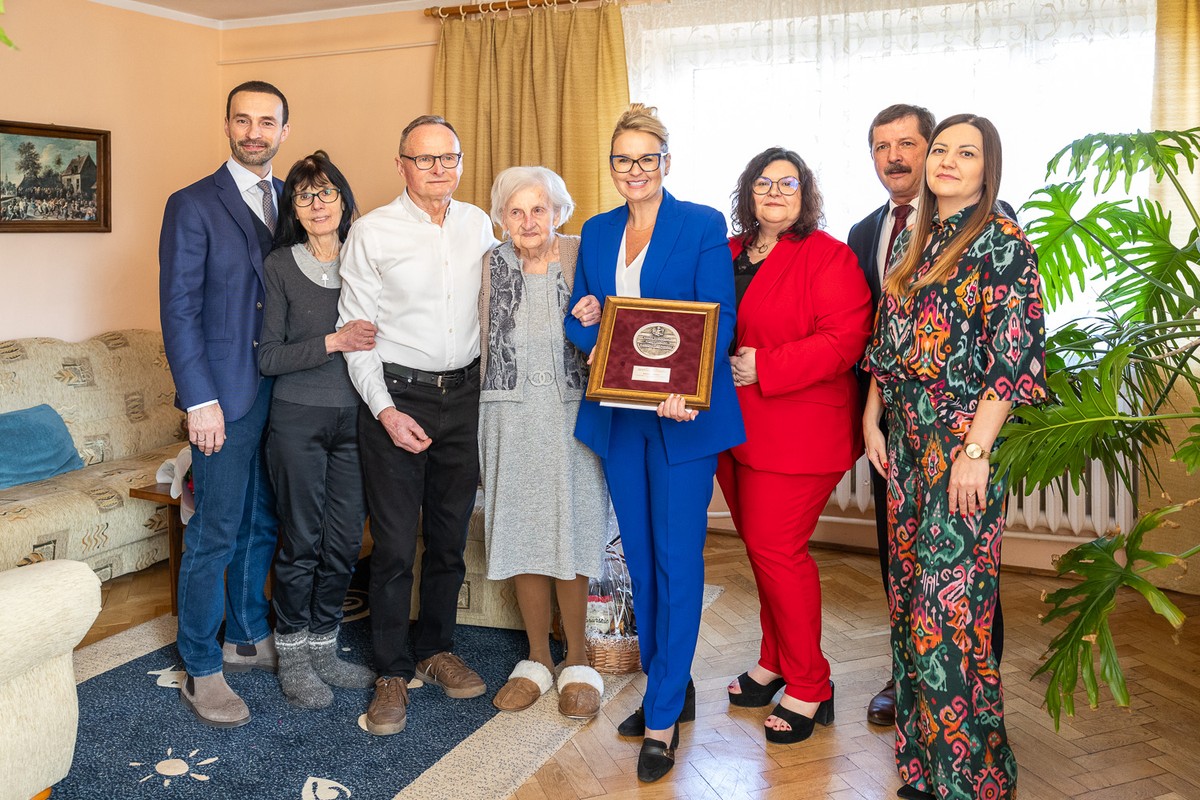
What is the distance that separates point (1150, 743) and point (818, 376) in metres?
1.36

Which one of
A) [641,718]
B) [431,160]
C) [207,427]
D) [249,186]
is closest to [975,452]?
[641,718]

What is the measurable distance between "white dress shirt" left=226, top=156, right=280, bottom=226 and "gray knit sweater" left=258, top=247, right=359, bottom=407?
15cm

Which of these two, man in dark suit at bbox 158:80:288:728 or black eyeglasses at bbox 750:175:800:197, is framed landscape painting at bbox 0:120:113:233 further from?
black eyeglasses at bbox 750:175:800:197

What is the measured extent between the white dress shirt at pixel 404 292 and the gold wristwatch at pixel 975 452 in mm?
1366

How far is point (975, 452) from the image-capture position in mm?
2143

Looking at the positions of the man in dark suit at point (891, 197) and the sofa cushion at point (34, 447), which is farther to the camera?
the sofa cushion at point (34, 447)

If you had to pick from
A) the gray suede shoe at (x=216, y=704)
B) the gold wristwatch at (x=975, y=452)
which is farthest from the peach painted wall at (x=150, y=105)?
the gold wristwatch at (x=975, y=452)

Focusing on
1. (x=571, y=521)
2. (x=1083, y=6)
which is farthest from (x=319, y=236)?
(x=1083, y=6)

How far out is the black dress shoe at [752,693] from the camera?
9.70 feet

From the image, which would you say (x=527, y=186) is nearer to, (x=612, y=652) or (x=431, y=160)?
(x=431, y=160)

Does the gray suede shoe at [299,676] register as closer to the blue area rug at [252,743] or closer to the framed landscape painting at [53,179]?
the blue area rug at [252,743]

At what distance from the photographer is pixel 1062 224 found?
2643 millimetres

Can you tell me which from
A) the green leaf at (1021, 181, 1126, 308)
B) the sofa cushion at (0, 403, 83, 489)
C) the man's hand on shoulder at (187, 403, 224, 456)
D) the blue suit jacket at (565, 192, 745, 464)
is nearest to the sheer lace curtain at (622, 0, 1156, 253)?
the green leaf at (1021, 181, 1126, 308)

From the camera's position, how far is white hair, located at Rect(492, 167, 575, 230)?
8.82ft
